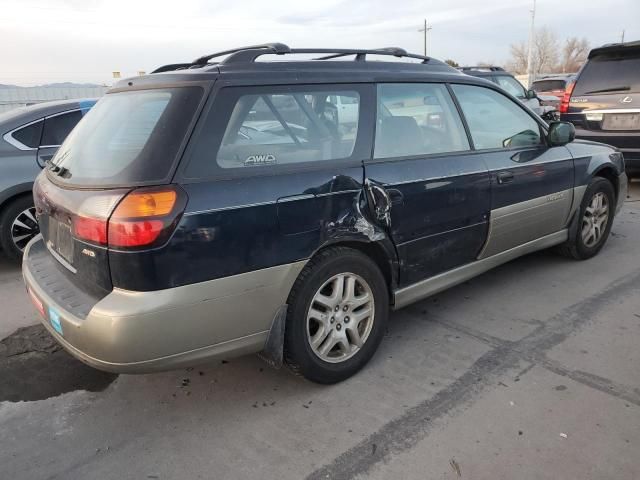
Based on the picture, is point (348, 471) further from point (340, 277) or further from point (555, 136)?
point (555, 136)

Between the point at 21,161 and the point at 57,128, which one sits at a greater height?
the point at 57,128

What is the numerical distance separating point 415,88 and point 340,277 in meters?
1.38

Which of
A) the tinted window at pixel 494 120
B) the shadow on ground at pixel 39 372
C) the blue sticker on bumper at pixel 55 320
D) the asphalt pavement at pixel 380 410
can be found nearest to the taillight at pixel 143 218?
the blue sticker on bumper at pixel 55 320

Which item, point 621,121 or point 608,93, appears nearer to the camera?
point 621,121

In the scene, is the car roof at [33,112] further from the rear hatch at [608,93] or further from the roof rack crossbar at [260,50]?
the rear hatch at [608,93]

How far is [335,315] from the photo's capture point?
286cm

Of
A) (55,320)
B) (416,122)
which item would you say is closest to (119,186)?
(55,320)

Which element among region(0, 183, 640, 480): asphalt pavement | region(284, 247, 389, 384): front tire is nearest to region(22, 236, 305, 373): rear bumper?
region(284, 247, 389, 384): front tire

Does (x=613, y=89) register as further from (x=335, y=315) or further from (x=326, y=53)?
(x=335, y=315)

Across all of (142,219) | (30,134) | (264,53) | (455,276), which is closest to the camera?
(142,219)

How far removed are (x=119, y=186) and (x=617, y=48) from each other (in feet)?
22.6

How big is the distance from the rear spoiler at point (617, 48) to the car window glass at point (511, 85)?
14.4 feet

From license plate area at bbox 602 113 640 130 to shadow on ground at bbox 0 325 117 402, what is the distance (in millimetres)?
6670

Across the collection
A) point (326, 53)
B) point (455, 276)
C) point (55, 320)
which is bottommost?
point (455, 276)
